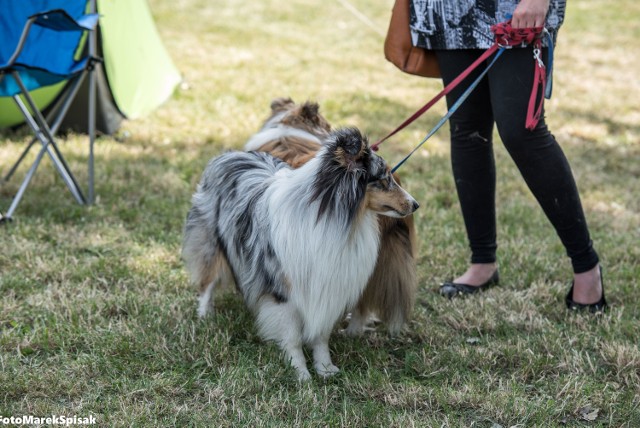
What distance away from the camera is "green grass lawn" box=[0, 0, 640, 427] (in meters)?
2.53

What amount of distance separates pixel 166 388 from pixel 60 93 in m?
3.75

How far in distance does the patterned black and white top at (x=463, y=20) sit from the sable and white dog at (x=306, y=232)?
2.18 ft

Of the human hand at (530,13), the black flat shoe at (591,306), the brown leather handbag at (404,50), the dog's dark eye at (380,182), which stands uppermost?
the human hand at (530,13)

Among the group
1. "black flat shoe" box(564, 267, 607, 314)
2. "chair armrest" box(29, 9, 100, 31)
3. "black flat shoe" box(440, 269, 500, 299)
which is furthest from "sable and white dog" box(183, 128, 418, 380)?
"chair armrest" box(29, 9, 100, 31)

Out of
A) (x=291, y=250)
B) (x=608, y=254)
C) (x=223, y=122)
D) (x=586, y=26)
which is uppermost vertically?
(x=291, y=250)

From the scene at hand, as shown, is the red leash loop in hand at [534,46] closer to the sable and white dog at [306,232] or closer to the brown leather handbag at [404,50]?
the brown leather handbag at [404,50]

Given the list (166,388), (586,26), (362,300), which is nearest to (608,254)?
(362,300)

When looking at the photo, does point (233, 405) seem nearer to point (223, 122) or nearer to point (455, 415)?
point (455, 415)

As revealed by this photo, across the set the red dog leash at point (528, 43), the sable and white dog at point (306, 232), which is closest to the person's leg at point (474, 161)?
the red dog leash at point (528, 43)

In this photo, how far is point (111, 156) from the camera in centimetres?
533

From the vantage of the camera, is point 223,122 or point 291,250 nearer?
point 291,250

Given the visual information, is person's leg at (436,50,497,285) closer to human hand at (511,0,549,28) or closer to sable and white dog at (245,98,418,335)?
human hand at (511,0,549,28)

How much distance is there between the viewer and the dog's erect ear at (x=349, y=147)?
2.43 metres

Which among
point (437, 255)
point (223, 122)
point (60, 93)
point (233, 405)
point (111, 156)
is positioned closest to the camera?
point (233, 405)
